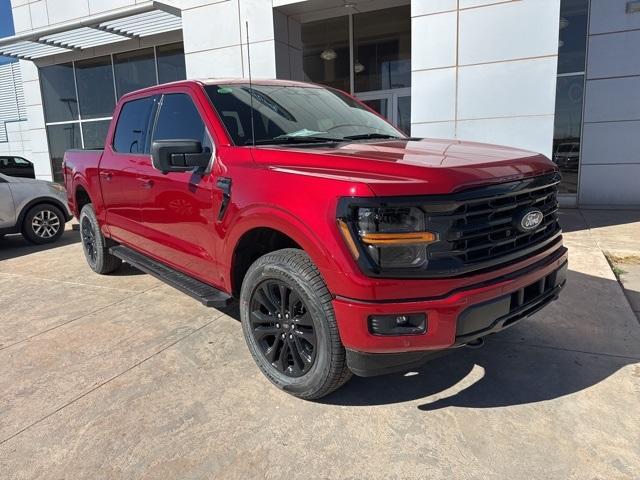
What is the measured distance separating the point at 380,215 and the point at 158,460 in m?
1.65

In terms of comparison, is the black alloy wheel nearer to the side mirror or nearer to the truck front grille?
the truck front grille

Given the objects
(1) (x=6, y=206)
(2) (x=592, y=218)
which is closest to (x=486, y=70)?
(2) (x=592, y=218)

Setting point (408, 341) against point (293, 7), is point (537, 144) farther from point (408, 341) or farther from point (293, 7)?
point (408, 341)

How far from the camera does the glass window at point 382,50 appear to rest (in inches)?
418

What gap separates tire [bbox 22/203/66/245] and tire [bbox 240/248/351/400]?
641 centimetres

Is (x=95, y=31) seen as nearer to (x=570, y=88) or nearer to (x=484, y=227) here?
(x=570, y=88)

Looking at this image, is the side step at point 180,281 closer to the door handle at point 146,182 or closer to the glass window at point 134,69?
the door handle at point 146,182

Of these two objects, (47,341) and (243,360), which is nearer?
(243,360)

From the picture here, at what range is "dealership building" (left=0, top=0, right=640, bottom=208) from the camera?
24.5ft

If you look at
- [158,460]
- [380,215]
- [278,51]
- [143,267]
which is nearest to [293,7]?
[278,51]

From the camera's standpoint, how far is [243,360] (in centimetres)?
348

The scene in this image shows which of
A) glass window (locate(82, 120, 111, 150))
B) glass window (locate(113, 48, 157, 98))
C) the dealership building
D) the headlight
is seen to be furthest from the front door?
glass window (locate(82, 120, 111, 150))

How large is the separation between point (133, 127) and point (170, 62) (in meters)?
9.10

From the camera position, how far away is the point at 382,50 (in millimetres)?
11289
